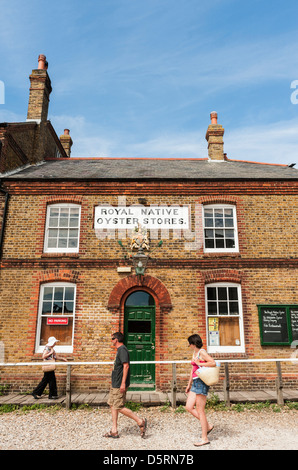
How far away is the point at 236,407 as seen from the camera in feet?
23.8

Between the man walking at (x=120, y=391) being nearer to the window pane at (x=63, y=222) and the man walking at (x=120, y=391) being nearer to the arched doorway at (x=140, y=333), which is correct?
the arched doorway at (x=140, y=333)

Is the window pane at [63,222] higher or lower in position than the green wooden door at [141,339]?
higher

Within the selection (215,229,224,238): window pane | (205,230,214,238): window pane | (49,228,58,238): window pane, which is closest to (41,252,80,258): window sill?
(49,228,58,238): window pane

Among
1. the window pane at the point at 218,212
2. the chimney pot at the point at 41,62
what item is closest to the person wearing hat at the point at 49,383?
the window pane at the point at 218,212

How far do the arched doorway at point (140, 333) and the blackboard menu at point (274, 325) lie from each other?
3.33 metres

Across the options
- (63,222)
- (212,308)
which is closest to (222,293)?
(212,308)

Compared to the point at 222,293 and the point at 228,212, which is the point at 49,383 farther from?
the point at 228,212

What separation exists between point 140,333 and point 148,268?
6.58ft

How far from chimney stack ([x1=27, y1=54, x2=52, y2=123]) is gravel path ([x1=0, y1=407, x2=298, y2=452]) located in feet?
41.2

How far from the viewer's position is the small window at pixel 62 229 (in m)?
10.2

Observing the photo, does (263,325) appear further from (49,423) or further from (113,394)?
(49,423)

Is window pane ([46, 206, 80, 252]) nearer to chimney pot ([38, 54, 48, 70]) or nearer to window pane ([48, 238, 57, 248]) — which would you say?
window pane ([48, 238, 57, 248])

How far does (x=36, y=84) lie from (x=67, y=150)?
5.04m
